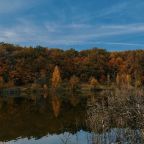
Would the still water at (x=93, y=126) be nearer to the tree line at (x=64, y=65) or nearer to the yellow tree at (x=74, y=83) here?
the yellow tree at (x=74, y=83)

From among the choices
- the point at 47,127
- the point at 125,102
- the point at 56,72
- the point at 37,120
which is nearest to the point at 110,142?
the point at 125,102

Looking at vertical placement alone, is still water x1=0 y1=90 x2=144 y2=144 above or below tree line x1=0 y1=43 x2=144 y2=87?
below

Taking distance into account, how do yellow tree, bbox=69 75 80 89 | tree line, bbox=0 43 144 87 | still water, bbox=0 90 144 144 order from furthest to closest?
tree line, bbox=0 43 144 87 < yellow tree, bbox=69 75 80 89 < still water, bbox=0 90 144 144

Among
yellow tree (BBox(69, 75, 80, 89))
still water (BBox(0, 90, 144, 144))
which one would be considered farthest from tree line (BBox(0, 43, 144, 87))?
still water (BBox(0, 90, 144, 144))

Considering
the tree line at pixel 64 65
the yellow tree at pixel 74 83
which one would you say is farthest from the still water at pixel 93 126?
the tree line at pixel 64 65

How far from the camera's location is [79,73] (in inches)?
4636

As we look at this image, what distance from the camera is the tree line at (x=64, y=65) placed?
112 metres

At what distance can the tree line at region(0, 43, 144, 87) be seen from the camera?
112 metres

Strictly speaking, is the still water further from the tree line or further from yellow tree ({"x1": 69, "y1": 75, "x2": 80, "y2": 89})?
the tree line

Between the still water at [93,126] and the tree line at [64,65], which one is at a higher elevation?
the tree line at [64,65]

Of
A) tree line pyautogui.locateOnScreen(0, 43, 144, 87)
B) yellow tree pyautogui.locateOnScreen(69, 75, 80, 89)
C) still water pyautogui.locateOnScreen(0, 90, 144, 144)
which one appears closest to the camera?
still water pyautogui.locateOnScreen(0, 90, 144, 144)

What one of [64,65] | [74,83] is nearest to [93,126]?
[74,83]

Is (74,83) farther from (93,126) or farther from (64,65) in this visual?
(93,126)

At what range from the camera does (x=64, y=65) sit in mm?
122000
